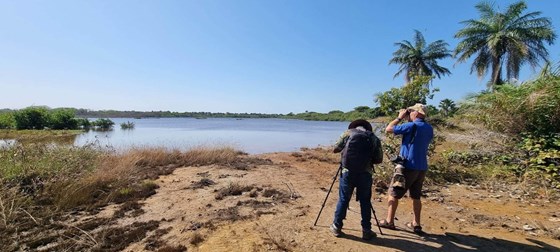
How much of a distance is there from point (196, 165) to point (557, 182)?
10421 mm

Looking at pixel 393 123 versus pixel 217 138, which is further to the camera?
pixel 217 138

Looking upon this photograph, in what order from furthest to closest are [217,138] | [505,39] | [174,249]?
[217,138], [505,39], [174,249]

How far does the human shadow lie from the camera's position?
392 centimetres

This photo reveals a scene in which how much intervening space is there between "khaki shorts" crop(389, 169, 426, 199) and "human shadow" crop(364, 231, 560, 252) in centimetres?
58

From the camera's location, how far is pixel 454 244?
13.3ft

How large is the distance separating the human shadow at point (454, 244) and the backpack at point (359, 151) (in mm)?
1015

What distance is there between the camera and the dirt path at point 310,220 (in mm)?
4082

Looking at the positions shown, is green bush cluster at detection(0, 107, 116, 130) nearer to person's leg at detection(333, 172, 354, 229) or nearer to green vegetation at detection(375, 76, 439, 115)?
green vegetation at detection(375, 76, 439, 115)

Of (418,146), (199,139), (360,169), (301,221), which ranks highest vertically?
(418,146)

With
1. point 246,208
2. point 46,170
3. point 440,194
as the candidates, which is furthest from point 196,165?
point 440,194

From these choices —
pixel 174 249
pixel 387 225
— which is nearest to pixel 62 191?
pixel 174 249

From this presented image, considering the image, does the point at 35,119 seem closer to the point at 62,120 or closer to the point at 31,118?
the point at 31,118

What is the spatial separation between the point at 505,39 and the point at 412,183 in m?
20.2

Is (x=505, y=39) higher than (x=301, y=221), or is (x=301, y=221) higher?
(x=505, y=39)
